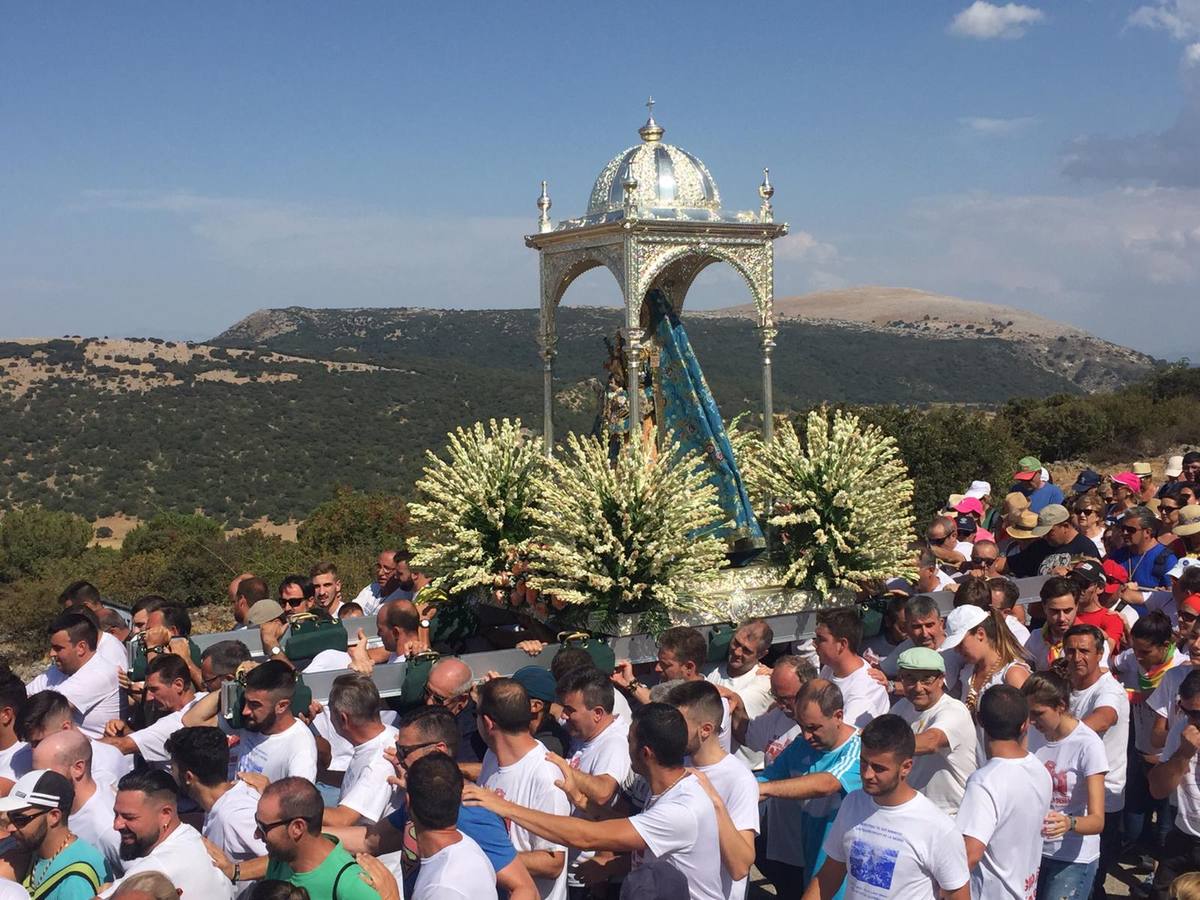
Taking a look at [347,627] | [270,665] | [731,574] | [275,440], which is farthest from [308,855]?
[275,440]

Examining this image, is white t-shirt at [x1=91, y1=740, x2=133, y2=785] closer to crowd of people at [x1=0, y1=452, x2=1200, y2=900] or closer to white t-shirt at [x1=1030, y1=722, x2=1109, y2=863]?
crowd of people at [x1=0, y1=452, x2=1200, y2=900]

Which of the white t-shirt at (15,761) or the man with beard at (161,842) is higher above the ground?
the man with beard at (161,842)

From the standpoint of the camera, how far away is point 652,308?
936cm

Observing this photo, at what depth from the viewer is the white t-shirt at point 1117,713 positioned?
18.4ft

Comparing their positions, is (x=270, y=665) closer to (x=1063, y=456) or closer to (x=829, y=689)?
(x=829, y=689)

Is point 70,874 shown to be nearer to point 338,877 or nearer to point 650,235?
point 338,877

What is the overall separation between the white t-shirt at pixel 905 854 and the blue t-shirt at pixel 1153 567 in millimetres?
4564

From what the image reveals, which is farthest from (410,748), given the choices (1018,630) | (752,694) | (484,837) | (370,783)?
(1018,630)

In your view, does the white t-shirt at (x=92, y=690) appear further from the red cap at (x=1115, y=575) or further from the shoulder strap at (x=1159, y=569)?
the shoulder strap at (x=1159, y=569)

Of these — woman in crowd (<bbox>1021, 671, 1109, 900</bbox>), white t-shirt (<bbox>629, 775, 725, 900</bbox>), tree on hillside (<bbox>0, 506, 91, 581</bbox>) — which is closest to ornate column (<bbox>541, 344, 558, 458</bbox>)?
woman in crowd (<bbox>1021, 671, 1109, 900</bbox>)

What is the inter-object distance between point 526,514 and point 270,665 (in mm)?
2833

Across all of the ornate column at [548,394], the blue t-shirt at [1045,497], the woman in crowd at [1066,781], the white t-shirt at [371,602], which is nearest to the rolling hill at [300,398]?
the ornate column at [548,394]

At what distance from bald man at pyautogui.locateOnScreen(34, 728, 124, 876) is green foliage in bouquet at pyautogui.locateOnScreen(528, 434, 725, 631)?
299cm

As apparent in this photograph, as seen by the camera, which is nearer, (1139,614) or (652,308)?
(1139,614)
